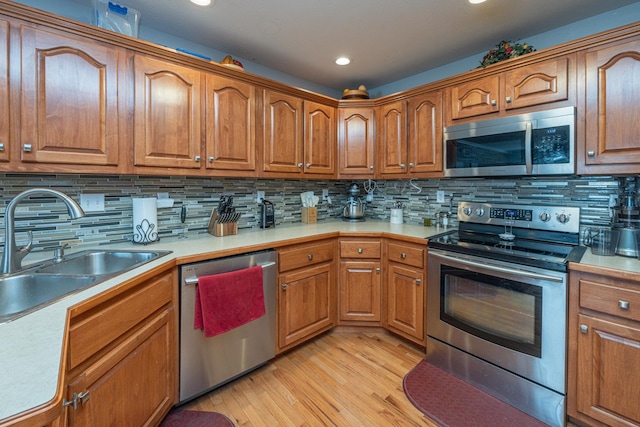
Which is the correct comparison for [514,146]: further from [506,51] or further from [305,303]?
[305,303]

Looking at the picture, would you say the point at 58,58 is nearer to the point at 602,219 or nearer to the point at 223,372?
the point at 223,372

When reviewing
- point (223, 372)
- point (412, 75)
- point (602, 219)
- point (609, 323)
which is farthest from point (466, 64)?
point (223, 372)

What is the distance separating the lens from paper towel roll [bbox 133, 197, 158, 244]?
193 cm

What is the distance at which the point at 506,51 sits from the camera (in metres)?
2.09

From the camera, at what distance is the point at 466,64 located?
2578 millimetres

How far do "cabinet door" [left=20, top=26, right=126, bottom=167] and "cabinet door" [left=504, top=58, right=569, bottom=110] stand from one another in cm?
247

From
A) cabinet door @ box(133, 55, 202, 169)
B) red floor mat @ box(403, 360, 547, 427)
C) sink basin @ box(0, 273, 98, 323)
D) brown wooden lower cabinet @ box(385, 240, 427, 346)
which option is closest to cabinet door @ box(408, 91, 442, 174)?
brown wooden lower cabinet @ box(385, 240, 427, 346)

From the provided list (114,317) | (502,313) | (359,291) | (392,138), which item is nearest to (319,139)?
(392,138)

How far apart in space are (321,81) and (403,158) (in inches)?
48.8

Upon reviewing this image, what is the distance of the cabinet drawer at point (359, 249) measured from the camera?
247 centimetres

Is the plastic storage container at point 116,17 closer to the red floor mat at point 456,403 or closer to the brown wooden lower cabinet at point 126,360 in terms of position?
the brown wooden lower cabinet at point 126,360

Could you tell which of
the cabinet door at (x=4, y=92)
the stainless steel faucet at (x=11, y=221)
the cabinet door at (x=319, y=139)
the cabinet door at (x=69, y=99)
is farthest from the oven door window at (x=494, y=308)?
the cabinet door at (x=4, y=92)

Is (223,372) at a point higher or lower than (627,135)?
lower

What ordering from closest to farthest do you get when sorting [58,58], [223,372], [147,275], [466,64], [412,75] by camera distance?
[147,275], [58,58], [223,372], [466,64], [412,75]
